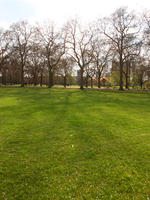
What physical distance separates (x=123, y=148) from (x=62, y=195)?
3038 millimetres

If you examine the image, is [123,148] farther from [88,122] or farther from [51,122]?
[51,122]

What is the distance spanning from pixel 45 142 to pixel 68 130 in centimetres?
163

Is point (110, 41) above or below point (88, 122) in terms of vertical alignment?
above

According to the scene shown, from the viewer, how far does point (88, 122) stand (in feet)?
27.5

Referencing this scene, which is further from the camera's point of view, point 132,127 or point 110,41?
point 110,41

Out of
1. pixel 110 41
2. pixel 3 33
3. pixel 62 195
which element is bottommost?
pixel 62 195

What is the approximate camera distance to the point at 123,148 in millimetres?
5293

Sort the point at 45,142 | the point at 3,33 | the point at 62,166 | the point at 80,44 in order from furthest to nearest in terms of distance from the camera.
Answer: the point at 3,33, the point at 80,44, the point at 45,142, the point at 62,166

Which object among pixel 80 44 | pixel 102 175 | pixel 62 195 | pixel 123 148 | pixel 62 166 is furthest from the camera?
pixel 80 44

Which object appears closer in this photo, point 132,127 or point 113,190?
point 113,190

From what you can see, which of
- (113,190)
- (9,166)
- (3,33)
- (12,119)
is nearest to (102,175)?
(113,190)

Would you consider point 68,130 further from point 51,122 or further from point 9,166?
point 9,166

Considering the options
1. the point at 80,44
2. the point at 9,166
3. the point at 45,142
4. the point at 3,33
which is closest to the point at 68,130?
the point at 45,142

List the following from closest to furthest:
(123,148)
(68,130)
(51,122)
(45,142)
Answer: (123,148)
(45,142)
(68,130)
(51,122)
